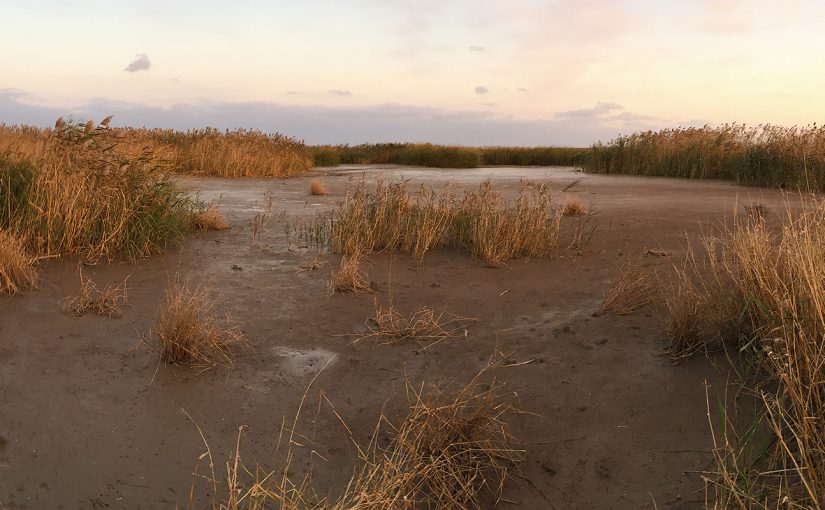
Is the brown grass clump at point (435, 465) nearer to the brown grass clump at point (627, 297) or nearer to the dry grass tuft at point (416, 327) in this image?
the dry grass tuft at point (416, 327)

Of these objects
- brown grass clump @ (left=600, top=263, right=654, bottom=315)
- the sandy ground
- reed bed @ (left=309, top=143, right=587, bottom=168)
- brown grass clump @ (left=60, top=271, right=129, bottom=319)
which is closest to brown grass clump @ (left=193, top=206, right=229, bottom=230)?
the sandy ground

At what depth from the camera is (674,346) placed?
4.20 metres

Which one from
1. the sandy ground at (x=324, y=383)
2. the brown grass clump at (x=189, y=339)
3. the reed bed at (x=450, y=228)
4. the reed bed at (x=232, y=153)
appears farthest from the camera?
the reed bed at (x=232, y=153)

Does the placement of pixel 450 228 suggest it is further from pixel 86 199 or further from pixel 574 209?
pixel 86 199

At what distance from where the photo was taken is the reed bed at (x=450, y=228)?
7070 millimetres

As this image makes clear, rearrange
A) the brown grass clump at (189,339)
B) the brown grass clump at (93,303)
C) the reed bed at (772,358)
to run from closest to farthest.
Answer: the reed bed at (772,358), the brown grass clump at (189,339), the brown grass clump at (93,303)

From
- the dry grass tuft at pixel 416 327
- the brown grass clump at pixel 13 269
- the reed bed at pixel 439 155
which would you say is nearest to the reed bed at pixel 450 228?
the dry grass tuft at pixel 416 327

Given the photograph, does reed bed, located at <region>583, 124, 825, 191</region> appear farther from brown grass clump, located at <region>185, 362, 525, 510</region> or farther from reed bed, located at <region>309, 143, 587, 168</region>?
brown grass clump, located at <region>185, 362, 525, 510</region>

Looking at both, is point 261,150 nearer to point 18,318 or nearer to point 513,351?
point 18,318

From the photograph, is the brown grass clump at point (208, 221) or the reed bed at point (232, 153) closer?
the brown grass clump at point (208, 221)

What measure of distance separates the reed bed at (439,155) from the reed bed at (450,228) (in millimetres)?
18667

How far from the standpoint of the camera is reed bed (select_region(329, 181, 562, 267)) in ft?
23.2

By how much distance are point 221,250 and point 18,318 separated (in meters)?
2.64

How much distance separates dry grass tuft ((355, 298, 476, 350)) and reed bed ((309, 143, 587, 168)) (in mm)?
21292
